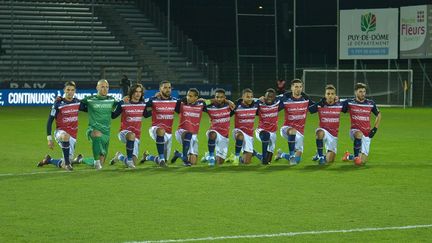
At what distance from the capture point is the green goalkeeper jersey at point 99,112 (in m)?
15.4

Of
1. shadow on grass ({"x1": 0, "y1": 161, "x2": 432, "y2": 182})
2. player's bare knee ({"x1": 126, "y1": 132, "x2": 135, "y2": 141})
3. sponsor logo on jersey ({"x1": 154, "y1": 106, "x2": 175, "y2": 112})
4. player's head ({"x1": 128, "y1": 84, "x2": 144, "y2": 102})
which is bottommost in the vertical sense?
shadow on grass ({"x1": 0, "y1": 161, "x2": 432, "y2": 182})

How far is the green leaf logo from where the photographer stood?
41844mm

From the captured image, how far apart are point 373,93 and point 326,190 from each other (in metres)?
30.4

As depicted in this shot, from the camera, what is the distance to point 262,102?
54.1 feet

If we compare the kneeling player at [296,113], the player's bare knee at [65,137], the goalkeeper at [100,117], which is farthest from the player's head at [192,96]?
the player's bare knee at [65,137]

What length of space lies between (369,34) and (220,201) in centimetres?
3192

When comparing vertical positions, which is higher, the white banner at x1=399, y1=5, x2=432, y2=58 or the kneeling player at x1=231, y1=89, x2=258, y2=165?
the white banner at x1=399, y1=5, x2=432, y2=58

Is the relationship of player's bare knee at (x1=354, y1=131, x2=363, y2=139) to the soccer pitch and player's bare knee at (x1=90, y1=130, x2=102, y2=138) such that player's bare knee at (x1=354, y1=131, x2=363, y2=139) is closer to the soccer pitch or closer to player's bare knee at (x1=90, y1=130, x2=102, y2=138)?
the soccer pitch

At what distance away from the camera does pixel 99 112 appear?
15383 millimetres

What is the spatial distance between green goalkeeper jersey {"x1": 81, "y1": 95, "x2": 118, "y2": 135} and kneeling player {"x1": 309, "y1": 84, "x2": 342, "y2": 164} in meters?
3.62

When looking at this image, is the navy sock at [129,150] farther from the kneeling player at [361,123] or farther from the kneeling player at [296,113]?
the kneeling player at [361,123]

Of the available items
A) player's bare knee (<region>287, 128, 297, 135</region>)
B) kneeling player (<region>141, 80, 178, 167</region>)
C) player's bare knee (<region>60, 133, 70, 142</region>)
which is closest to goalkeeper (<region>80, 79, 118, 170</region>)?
player's bare knee (<region>60, 133, 70, 142</region>)

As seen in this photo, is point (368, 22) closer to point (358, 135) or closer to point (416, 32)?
point (416, 32)

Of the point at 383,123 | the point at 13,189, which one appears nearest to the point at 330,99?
the point at 13,189
